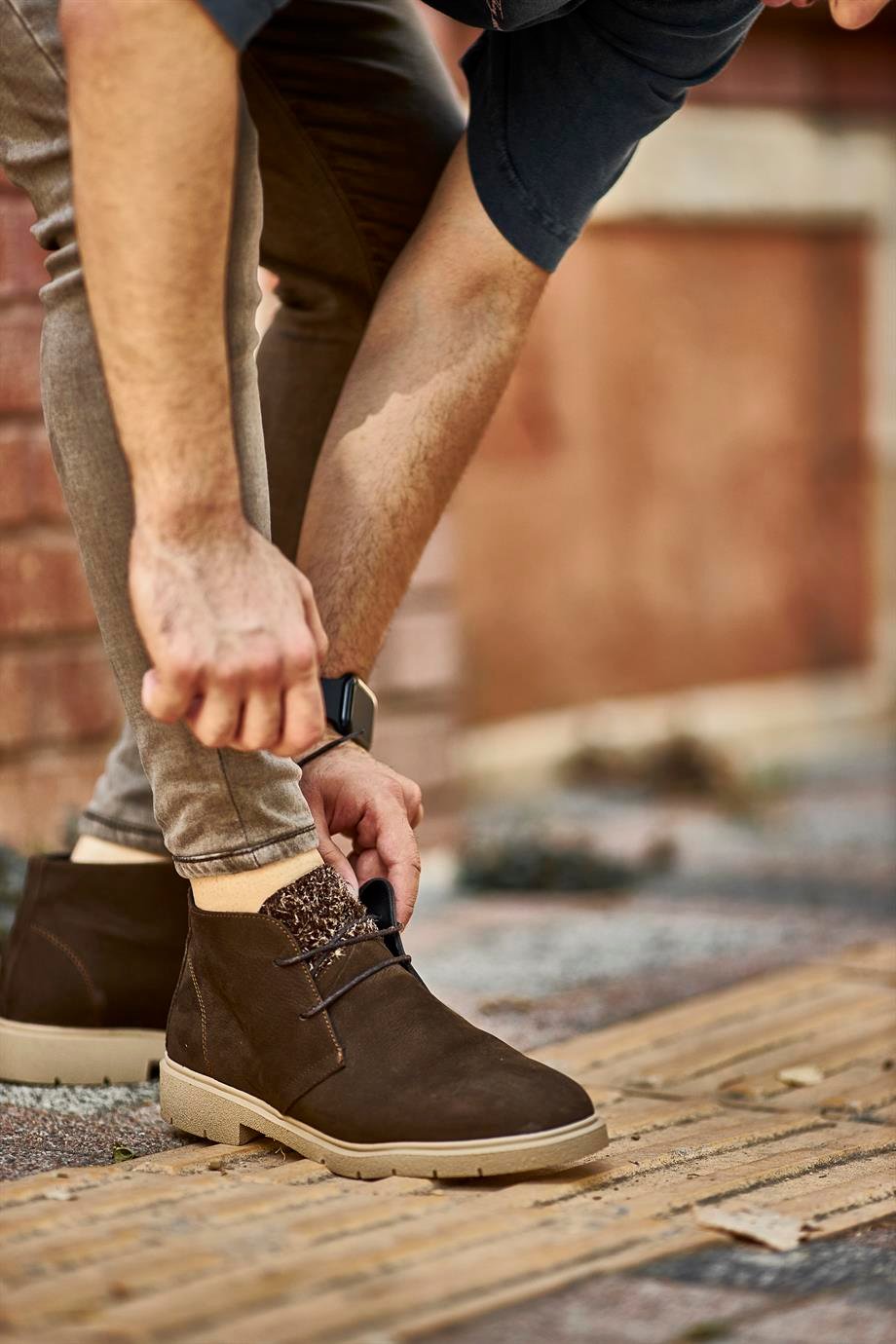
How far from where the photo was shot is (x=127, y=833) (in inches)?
77.5

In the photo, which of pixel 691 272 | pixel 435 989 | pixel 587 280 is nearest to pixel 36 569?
pixel 435 989

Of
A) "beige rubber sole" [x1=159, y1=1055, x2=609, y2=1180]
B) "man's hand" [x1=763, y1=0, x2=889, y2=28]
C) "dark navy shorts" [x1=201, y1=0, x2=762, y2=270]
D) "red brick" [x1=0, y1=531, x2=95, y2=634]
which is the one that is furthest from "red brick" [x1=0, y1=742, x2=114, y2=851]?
"man's hand" [x1=763, y1=0, x2=889, y2=28]

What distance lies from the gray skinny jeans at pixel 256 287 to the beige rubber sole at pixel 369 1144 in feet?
0.70

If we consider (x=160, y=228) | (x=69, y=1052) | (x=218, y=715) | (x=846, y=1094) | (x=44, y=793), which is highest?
(x=160, y=228)

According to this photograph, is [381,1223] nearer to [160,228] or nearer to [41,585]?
[160,228]

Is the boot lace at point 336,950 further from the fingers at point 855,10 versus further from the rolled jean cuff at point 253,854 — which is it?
the fingers at point 855,10

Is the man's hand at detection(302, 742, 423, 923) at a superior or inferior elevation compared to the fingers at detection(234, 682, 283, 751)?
inferior

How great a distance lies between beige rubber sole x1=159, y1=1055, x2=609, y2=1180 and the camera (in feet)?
5.07

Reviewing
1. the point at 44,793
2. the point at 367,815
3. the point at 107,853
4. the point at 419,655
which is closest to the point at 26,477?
the point at 44,793

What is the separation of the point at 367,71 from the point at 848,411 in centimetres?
432

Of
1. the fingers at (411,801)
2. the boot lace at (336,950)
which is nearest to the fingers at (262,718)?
the boot lace at (336,950)

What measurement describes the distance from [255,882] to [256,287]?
0.54m

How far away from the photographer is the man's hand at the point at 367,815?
179cm

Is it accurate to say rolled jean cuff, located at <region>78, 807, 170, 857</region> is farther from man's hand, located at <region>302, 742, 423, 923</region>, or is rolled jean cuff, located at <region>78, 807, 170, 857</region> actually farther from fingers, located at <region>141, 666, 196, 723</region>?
fingers, located at <region>141, 666, 196, 723</region>
